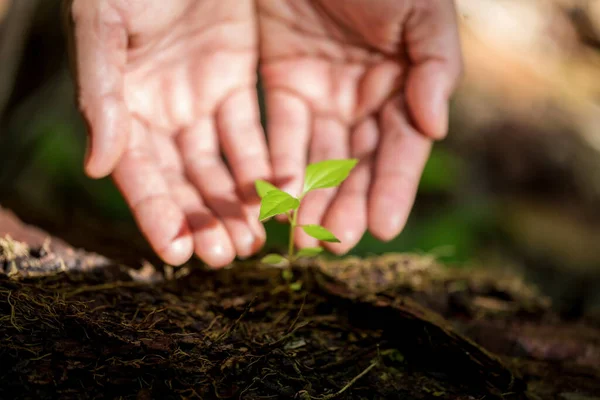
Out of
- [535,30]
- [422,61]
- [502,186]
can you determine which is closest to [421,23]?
[422,61]

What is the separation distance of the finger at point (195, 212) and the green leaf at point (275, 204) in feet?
1.48

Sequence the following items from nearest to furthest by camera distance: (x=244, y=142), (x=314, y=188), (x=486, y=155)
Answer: (x=314, y=188) < (x=244, y=142) < (x=486, y=155)

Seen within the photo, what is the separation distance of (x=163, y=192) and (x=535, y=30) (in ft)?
22.0

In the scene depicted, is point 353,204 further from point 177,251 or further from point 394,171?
point 177,251

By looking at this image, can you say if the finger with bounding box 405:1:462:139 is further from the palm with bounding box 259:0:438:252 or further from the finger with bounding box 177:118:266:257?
the finger with bounding box 177:118:266:257

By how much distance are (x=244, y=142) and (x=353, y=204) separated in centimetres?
67

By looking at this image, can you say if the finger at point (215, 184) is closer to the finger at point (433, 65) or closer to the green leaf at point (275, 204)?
the green leaf at point (275, 204)

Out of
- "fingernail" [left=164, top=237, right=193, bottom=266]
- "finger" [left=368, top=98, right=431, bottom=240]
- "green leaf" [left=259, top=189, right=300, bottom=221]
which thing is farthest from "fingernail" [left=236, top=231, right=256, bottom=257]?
"finger" [left=368, top=98, right=431, bottom=240]

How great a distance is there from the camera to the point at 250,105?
8.59ft

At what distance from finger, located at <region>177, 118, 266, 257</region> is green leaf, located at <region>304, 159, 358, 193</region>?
38cm

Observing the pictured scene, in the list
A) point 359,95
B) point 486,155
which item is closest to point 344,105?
point 359,95

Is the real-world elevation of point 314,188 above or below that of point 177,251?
above

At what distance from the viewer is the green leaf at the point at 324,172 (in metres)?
1.81

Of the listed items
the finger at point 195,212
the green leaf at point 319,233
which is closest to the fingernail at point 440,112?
the green leaf at point 319,233
